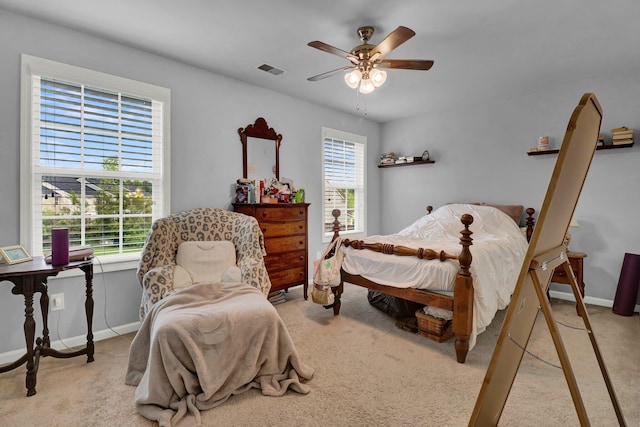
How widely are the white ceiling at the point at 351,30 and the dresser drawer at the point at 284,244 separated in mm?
1851

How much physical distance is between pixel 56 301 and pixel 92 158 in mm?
1220

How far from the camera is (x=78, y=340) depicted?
107 inches

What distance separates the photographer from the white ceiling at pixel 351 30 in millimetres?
2314

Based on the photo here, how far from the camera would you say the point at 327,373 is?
221 cm

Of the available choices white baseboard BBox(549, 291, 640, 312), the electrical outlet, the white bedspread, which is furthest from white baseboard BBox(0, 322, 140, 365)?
white baseboard BBox(549, 291, 640, 312)

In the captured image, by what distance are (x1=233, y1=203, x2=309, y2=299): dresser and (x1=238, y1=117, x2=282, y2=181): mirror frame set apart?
A: 21.7 inches

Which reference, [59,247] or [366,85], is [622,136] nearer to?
[366,85]

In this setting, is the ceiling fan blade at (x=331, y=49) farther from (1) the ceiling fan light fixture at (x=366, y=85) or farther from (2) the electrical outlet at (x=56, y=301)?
(2) the electrical outlet at (x=56, y=301)

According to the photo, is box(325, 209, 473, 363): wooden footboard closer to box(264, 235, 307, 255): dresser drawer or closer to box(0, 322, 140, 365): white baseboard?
box(264, 235, 307, 255): dresser drawer

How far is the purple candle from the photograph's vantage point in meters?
2.12

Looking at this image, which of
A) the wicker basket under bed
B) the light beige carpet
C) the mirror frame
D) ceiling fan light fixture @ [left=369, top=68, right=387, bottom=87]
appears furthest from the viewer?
the mirror frame

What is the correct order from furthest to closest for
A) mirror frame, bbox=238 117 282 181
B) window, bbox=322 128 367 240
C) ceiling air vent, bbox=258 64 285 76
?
window, bbox=322 128 367 240, mirror frame, bbox=238 117 282 181, ceiling air vent, bbox=258 64 285 76

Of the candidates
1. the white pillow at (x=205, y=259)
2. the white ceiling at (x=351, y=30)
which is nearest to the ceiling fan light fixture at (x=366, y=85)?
the white ceiling at (x=351, y=30)

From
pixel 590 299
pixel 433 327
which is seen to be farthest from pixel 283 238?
pixel 590 299
